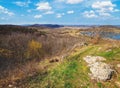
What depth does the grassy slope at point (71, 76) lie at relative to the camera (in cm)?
1733

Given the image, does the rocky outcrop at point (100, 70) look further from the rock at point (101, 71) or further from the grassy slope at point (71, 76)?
the grassy slope at point (71, 76)

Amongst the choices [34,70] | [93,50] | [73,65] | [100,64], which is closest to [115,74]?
[100,64]

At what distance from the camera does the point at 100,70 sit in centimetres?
1794

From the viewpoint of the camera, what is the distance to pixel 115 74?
17.8m

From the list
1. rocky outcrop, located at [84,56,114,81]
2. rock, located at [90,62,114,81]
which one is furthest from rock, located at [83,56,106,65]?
rock, located at [90,62,114,81]

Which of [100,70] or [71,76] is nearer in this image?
[100,70]

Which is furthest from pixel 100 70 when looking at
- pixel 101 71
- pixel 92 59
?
pixel 92 59

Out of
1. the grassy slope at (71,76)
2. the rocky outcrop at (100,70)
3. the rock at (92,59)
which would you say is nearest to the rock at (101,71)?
the rocky outcrop at (100,70)

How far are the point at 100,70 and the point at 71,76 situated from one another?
2.38m

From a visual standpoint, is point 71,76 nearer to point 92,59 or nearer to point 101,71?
point 101,71

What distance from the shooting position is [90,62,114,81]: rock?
17484 millimetres

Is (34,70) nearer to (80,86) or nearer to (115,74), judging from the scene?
(80,86)

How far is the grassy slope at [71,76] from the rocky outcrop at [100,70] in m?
0.38

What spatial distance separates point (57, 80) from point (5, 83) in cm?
497
